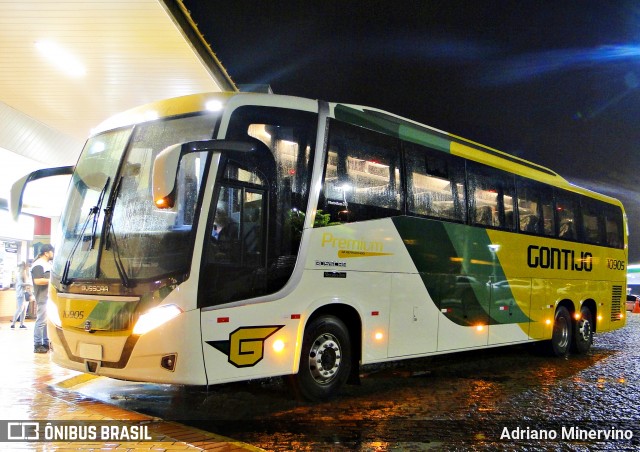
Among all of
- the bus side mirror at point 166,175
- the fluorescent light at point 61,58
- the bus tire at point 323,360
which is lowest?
the bus tire at point 323,360

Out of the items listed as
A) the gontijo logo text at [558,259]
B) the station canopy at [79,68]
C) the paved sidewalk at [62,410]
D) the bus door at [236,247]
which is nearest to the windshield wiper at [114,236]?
the bus door at [236,247]

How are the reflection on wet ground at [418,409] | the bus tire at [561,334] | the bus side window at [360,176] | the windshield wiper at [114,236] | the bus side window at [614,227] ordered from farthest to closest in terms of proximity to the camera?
the bus side window at [614,227] < the bus tire at [561,334] < the bus side window at [360,176] < the windshield wiper at [114,236] < the reflection on wet ground at [418,409]

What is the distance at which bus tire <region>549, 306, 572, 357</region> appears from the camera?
39.9ft

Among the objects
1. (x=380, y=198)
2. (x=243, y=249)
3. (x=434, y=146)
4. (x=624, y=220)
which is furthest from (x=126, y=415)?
(x=624, y=220)

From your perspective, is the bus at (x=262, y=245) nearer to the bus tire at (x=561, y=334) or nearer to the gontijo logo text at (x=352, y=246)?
the gontijo logo text at (x=352, y=246)

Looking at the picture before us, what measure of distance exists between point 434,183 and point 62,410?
19.8 feet

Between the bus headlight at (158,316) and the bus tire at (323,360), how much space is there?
178cm

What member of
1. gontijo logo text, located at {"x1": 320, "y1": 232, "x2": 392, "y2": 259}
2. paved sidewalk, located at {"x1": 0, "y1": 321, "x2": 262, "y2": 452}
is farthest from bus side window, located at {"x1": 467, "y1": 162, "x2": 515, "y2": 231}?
paved sidewalk, located at {"x1": 0, "y1": 321, "x2": 262, "y2": 452}

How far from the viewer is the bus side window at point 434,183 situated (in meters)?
8.43

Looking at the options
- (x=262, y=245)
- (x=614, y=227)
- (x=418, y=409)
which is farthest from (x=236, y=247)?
(x=614, y=227)

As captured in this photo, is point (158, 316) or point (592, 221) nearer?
point (158, 316)

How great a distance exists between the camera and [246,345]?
6.01 meters

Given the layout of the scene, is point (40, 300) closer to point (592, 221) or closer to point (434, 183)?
point (434, 183)

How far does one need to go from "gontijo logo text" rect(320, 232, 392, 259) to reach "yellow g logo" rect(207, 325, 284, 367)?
1.33 meters
